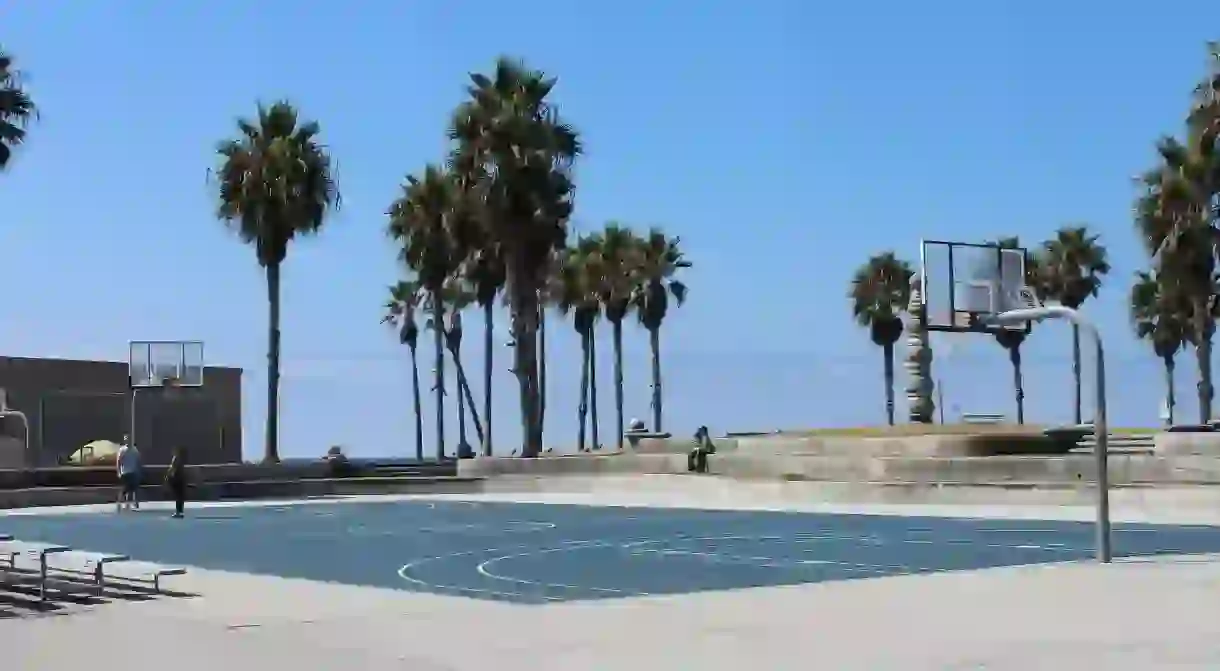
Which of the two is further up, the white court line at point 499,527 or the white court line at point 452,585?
the white court line at point 452,585

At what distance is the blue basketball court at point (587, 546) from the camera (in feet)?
64.8

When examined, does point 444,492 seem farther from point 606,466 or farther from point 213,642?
point 213,642

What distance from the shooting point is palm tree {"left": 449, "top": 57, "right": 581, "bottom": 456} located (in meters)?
55.2

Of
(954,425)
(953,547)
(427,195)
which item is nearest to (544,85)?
(427,195)

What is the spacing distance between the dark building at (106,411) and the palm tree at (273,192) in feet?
49.6

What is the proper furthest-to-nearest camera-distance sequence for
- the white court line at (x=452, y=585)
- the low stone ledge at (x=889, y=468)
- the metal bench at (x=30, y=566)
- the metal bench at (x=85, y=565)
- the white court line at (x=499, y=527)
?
the low stone ledge at (x=889, y=468) → the white court line at (x=499, y=527) → the metal bench at (x=85, y=565) → the white court line at (x=452, y=585) → the metal bench at (x=30, y=566)

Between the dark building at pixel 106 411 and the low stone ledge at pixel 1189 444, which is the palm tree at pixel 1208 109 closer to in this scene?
the low stone ledge at pixel 1189 444

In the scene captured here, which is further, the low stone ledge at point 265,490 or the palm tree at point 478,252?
the palm tree at point 478,252

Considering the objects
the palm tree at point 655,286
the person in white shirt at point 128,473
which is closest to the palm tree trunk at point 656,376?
the palm tree at point 655,286

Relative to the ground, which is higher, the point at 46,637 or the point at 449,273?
the point at 449,273

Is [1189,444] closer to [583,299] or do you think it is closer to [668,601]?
[668,601]

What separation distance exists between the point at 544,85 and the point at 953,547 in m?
35.7

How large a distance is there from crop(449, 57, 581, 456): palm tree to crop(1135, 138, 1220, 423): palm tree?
19.2 meters

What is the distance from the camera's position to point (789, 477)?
43.9 m
